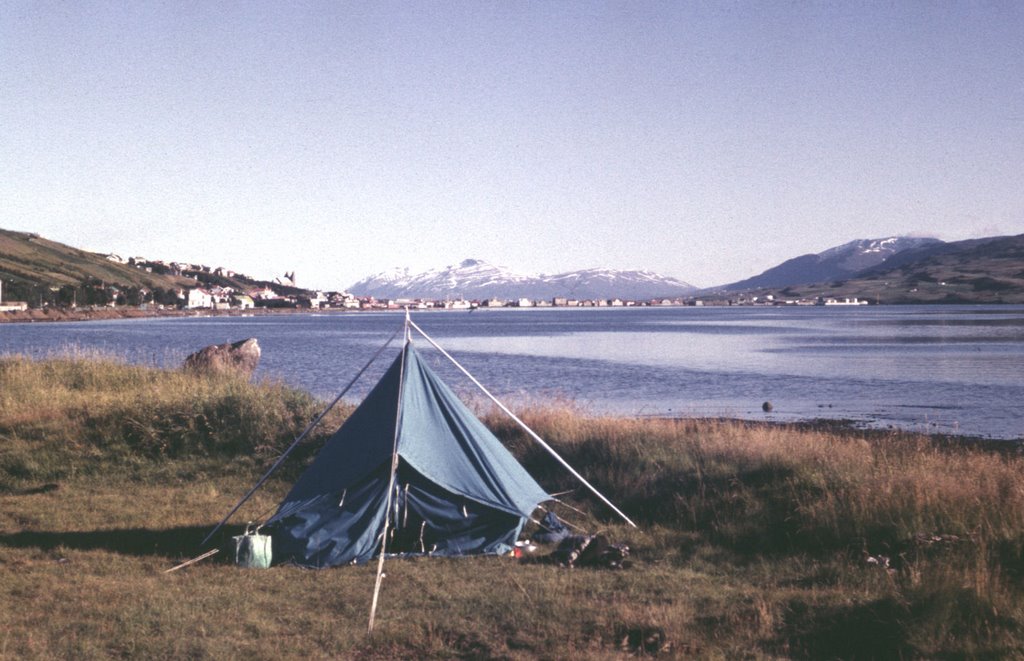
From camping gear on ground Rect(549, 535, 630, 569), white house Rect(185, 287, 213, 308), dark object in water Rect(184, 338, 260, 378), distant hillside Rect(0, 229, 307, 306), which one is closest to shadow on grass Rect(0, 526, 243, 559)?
camping gear on ground Rect(549, 535, 630, 569)

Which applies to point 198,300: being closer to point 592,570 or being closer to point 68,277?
point 68,277

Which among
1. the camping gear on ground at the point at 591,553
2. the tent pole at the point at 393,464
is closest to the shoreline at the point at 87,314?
the tent pole at the point at 393,464

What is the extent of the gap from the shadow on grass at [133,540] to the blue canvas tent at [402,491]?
107 cm

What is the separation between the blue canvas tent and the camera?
10.1 meters

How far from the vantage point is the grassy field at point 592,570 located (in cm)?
708

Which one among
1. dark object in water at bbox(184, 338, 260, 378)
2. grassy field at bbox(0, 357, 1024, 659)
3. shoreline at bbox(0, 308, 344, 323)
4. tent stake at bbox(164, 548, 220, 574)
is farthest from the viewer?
shoreline at bbox(0, 308, 344, 323)

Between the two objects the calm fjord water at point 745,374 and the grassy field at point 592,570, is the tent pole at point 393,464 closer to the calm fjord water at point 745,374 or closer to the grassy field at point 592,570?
the grassy field at point 592,570

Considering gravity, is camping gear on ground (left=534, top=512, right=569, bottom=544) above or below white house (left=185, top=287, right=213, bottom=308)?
below

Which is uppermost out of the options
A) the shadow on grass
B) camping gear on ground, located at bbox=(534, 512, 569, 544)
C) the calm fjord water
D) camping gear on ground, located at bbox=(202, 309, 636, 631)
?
camping gear on ground, located at bbox=(202, 309, 636, 631)

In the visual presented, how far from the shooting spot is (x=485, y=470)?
35.7 feet

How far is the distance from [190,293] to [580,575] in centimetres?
16830

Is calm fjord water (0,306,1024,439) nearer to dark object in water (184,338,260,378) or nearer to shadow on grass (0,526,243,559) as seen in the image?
dark object in water (184,338,260,378)

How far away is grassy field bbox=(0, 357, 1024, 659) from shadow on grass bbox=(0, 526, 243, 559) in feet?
0.15

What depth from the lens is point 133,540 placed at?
10672 millimetres
